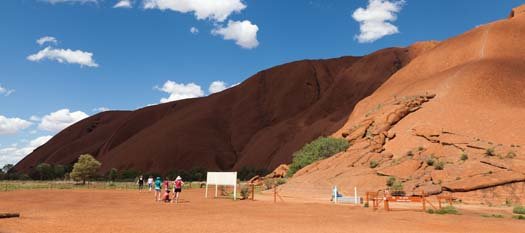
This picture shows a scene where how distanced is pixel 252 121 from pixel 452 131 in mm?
65694

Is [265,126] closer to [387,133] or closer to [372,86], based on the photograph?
[372,86]

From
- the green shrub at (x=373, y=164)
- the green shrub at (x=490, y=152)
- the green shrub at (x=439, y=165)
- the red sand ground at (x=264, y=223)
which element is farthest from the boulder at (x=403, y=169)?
the red sand ground at (x=264, y=223)

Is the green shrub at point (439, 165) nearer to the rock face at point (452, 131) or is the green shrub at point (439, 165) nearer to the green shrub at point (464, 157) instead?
the rock face at point (452, 131)

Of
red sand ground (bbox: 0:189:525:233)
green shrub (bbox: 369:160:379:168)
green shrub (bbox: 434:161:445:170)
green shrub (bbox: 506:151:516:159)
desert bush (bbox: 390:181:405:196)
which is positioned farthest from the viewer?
green shrub (bbox: 369:160:379:168)

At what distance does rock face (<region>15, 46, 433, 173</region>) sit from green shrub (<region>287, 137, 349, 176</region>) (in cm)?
2442

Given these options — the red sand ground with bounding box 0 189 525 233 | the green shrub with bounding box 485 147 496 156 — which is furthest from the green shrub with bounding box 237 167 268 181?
the red sand ground with bounding box 0 189 525 233

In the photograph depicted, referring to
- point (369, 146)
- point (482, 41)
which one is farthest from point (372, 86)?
point (369, 146)

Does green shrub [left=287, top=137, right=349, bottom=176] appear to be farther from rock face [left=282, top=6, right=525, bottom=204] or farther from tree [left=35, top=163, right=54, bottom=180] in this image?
tree [left=35, top=163, right=54, bottom=180]

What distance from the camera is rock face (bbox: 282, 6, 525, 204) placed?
33.2 metres

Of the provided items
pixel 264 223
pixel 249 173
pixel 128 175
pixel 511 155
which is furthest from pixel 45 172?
pixel 264 223

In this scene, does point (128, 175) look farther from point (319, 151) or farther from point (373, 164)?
point (373, 164)

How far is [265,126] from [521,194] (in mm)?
75949

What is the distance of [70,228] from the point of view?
1411 cm

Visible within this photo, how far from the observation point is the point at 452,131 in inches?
1740
